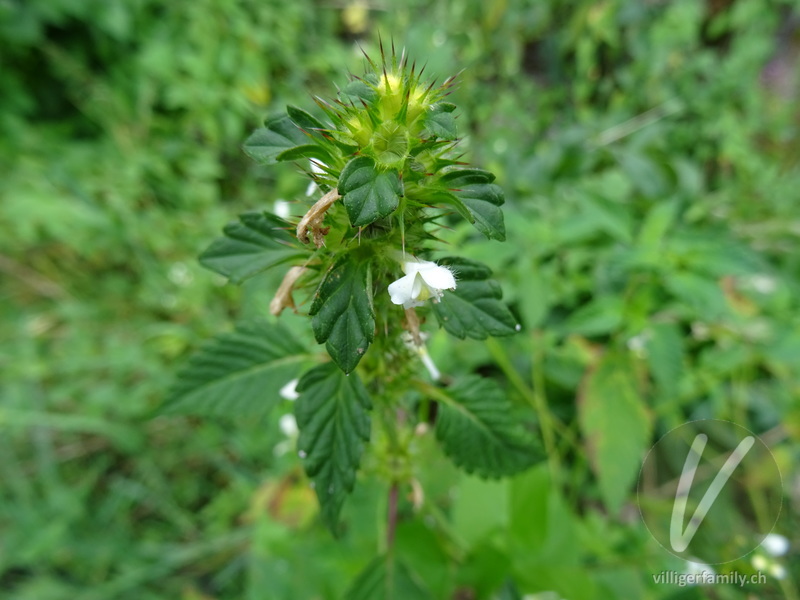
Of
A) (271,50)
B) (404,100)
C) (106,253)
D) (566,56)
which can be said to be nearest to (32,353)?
(106,253)

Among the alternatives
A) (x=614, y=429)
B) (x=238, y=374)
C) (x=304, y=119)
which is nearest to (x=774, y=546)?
(x=614, y=429)

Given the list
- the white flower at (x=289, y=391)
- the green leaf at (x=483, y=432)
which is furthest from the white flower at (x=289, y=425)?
the green leaf at (x=483, y=432)

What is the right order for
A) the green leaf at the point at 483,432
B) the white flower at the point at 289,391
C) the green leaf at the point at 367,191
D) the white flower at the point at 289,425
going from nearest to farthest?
the green leaf at the point at 367,191 < the green leaf at the point at 483,432 < the white flower at the point at 289,391 < the white flower at the point at 289,425

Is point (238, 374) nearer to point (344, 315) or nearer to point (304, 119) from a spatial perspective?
point (344, 315)

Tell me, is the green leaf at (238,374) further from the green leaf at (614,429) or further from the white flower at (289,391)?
the green leaf at (614,429)

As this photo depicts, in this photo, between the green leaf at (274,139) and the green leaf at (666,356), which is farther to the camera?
the green leaf at (666,356)

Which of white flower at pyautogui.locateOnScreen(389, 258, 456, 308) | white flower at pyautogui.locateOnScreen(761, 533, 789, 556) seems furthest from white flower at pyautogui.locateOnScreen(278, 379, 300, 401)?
white flower at pyautogui.locateOnScreen(761, 533, 789, 556)

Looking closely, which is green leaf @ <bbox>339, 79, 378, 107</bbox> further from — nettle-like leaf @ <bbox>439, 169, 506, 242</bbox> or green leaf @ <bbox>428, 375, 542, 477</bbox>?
green leaf @ <bbox>428, 375, 542, 477</bbox>
